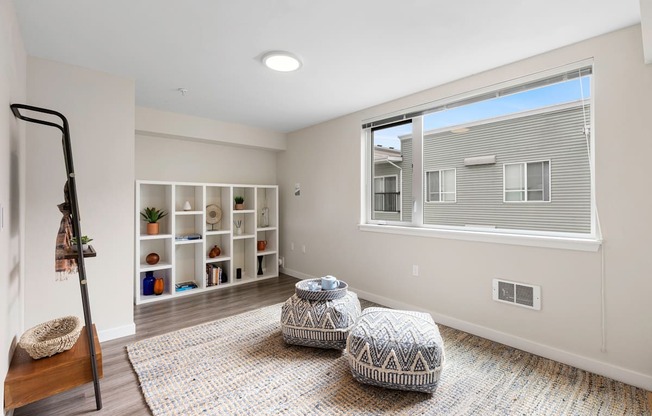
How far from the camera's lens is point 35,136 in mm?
2418

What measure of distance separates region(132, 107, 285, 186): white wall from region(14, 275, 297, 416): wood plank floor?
173 centimetres

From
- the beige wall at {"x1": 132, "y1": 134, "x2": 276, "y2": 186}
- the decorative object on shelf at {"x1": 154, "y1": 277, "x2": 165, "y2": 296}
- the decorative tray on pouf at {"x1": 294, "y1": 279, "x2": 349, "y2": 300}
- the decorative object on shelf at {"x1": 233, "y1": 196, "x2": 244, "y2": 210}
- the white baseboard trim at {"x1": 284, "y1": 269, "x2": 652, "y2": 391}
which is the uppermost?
the beige wall at {"x1": 132, "y1": 134, "x2": 276, "y2": 186}

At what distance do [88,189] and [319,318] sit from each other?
2.27m

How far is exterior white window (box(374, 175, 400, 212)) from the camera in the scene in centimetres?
377

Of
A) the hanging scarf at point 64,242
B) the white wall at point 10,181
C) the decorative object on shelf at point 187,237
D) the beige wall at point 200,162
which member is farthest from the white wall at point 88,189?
the beige wall at point 200,162

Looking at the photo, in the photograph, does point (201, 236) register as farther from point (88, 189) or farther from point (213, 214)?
point (88, 189)

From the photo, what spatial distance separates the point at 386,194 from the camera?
153 inches

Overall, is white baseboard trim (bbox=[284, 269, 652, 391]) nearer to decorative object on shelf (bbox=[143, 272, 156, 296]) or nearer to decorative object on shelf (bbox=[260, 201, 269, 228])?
decorative object on shelf (bbox=[260, 201, 269, 228])

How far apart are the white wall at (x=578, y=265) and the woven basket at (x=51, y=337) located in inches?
114

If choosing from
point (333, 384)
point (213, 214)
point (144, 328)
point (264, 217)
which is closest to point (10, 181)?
point (144, 328)

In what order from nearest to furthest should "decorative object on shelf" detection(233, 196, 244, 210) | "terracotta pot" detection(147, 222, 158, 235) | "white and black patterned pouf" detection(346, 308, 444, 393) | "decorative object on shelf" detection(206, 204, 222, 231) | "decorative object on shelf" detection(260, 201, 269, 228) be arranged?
1. "white and black patterned pouf" detection(346, 308, 444, 393)
2. "terracotta pot" detection(147, 222, 158, 235)
3. "decorative object on shelf" detection(206, 204, 222, 231)
4. "decorative object on shelf" detection(233, 196, 244, 210)
5. "decorative object on shelf" detection(260, 201, 269, 228)

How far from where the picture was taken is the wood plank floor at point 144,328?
1.86 meters

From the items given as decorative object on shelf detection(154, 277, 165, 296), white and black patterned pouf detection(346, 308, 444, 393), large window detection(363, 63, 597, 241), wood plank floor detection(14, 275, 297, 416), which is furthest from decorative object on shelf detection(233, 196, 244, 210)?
white and black patterned pouf detection(346, 308, 444, 393)

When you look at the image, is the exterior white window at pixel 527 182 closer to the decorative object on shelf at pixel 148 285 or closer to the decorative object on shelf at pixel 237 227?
the decorative object on shelf at pixel 237 227
